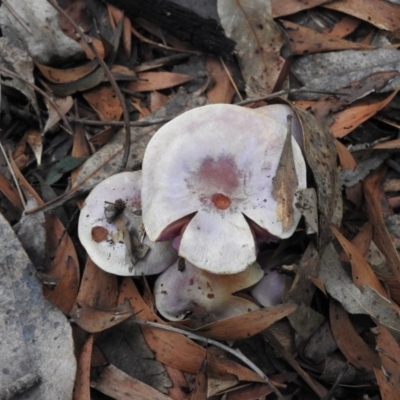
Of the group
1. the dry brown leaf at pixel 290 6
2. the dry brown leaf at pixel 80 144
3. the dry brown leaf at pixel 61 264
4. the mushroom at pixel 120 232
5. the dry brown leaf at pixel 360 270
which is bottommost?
the dry brown leaf at pixel 360 270

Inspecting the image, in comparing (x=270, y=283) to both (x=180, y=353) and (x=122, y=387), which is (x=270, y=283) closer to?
(x=180, y=353)

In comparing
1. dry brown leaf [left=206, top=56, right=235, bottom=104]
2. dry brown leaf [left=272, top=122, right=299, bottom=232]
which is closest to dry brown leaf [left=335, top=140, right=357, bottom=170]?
dry brown leaf [left=272, top=122, right=299, bottom=232]

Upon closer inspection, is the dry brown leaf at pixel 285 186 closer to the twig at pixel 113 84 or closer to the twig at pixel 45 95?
the twig at pixel 113 84

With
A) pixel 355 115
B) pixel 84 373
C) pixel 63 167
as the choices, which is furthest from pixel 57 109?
pixel 355 115

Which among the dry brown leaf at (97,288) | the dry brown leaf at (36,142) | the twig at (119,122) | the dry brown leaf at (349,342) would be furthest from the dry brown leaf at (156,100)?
the dry brown leaf at (349,342)

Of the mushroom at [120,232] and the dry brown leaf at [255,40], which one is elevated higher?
the dry brown leaf at [255,40]

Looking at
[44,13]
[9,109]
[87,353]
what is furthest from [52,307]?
[44,13]

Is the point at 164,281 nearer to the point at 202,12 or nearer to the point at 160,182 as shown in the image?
the point at 160,182
